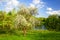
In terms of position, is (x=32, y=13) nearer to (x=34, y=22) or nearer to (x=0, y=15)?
(x=34, y=22)

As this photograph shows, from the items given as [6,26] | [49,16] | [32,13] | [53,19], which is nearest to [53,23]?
[53,19]

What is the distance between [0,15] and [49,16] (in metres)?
19.2

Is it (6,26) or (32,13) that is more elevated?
(32,13)

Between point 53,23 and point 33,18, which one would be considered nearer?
point 33,18

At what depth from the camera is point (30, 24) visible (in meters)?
25.0

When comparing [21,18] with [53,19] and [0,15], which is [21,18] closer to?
[0,15]

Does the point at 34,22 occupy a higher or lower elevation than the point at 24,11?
lower

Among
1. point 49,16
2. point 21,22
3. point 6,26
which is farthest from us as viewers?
point 49,16

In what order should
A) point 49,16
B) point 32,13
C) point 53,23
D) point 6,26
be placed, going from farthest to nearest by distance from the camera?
point 49,16 < point 53,23 < point 6,26 < point 32,13

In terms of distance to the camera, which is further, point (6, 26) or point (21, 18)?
point (6, 26)

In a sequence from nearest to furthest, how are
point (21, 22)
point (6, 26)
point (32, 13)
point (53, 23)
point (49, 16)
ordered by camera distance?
point (21, 22)
point (32, 13)
point (6, 26)
point (53, 23)
point (49, 16)

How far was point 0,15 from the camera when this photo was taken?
36.1m

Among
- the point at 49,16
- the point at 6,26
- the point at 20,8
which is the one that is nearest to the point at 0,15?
the point at 6,26

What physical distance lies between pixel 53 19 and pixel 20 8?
21746 millimetres
